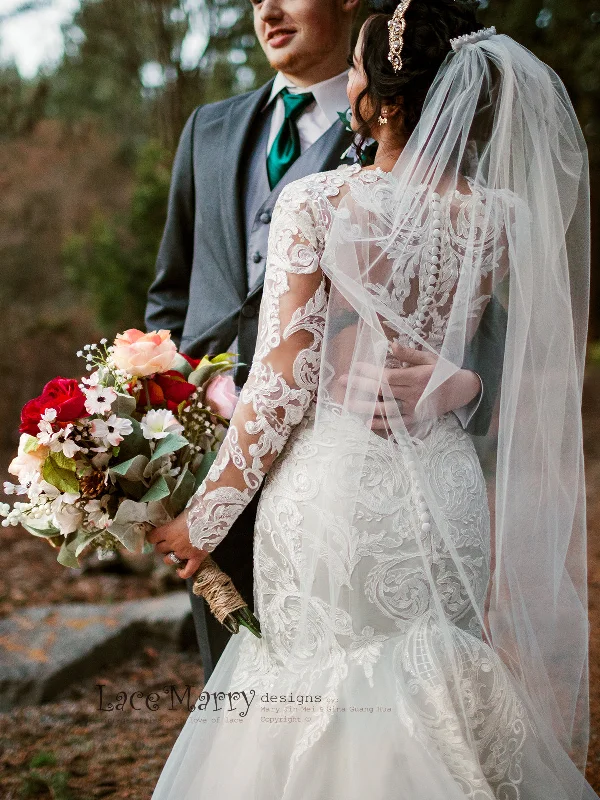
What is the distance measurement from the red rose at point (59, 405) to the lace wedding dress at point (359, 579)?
39cm

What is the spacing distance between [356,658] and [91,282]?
642 cm

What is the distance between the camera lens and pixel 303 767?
1873mm

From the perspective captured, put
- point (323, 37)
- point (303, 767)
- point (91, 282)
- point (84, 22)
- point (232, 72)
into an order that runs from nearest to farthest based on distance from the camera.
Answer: point (303, 767) → point (323, 37) → point (232, 72) → point (84, 22) → point (91, 282)

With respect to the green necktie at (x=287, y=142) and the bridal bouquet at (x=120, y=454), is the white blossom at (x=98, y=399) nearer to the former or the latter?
the bridal bouquet at (x=120, y=454)

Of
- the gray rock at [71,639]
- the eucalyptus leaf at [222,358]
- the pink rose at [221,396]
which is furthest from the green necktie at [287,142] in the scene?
the gray rock at [71,639]

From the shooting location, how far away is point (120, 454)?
2172 millimetres

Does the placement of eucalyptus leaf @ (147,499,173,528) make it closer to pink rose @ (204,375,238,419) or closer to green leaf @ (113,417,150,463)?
green leaf @ (113,417,150,463)

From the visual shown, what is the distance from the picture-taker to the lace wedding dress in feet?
6.19

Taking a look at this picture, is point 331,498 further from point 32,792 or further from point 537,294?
point 32,792

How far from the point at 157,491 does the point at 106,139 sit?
9.94m

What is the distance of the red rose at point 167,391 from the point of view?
2316 millimetres

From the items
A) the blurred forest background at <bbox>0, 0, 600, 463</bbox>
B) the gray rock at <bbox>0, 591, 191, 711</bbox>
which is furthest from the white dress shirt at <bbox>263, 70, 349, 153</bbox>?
the gray rock at <bbox>0, 591, 191, 711</bbox>

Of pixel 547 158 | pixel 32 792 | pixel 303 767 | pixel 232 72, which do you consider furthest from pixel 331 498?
pixel 232 72

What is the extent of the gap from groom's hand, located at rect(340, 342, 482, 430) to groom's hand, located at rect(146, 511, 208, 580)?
584mm
